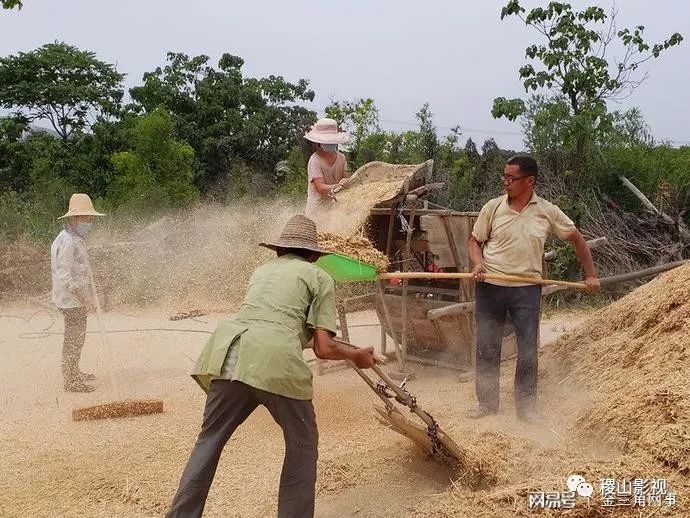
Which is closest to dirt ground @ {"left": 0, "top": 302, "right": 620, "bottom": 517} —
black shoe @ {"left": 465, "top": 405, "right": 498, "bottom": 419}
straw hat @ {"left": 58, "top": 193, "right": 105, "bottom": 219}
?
black shoe @ {"left": 465, "top": 405, "right": 498, "bottom": 419}

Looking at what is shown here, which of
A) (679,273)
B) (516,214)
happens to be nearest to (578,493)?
(516,214)

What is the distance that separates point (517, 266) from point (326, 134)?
2141mm

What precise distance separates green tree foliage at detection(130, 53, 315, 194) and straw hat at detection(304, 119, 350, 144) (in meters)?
13.6

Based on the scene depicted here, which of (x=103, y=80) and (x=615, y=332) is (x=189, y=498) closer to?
(x=615, y=332)

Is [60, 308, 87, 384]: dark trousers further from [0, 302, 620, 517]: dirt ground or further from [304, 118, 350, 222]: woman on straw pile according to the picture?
[304, 118, 350, 222]: woman on straw pile

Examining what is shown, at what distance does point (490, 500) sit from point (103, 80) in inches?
958

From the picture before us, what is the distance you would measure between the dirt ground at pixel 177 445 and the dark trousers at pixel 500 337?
8.2 inches

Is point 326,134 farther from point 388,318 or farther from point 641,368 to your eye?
point 641,368

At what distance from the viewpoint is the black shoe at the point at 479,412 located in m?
5.25

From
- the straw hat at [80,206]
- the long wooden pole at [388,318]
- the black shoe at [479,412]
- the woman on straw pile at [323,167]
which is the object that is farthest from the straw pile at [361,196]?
the straw hat at [80,206]

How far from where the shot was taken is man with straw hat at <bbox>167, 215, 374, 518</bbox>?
321 centimetres

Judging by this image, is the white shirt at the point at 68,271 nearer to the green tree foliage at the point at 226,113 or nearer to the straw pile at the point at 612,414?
the straw pile at the point at 612,414

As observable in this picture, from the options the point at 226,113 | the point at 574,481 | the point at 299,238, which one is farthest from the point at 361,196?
the point at 226,113

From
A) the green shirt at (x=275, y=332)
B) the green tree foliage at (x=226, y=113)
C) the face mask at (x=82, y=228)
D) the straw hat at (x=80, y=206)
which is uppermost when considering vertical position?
the green tree foliage at (x=226, y=113)
